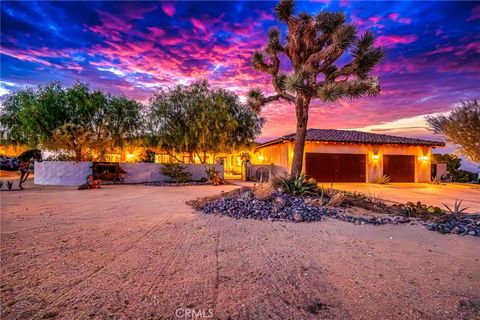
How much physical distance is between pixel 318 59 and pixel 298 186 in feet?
16.0

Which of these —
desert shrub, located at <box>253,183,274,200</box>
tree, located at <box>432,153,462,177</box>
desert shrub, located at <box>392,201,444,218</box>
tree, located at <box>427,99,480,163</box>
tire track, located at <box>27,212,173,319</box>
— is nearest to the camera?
tire track, located at <box>27,212,173,319</box>

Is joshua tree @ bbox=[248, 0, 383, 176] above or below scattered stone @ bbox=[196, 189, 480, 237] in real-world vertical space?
above

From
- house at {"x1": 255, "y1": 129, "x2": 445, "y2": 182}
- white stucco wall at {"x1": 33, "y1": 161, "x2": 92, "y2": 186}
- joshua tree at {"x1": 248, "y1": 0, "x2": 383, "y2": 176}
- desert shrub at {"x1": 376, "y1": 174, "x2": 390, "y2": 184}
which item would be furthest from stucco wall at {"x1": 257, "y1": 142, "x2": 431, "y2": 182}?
white stucco wall at {"x1": 33, "y1": 161, "x2": 92, "y2": 186}

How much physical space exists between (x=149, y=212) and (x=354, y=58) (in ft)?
29.7

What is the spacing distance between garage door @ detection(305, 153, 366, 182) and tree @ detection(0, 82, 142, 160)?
Answer: 536 inches

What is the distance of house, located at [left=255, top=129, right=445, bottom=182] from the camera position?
66.0ft

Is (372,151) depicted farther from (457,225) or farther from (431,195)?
(457,225)

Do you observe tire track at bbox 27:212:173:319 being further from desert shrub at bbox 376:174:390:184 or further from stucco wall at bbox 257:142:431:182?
desert shrub at bbox 376:174:390:184

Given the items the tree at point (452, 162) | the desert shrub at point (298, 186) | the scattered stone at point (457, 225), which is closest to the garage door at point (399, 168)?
the tree at point (452, 162)

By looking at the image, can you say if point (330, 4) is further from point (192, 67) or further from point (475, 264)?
point (475, 264)

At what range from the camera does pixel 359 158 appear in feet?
68.5

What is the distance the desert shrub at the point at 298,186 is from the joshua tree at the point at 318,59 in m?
0.94

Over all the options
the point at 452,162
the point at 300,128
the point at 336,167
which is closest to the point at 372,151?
the point at 336,167

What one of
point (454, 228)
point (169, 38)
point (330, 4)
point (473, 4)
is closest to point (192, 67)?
point (169, 38)
